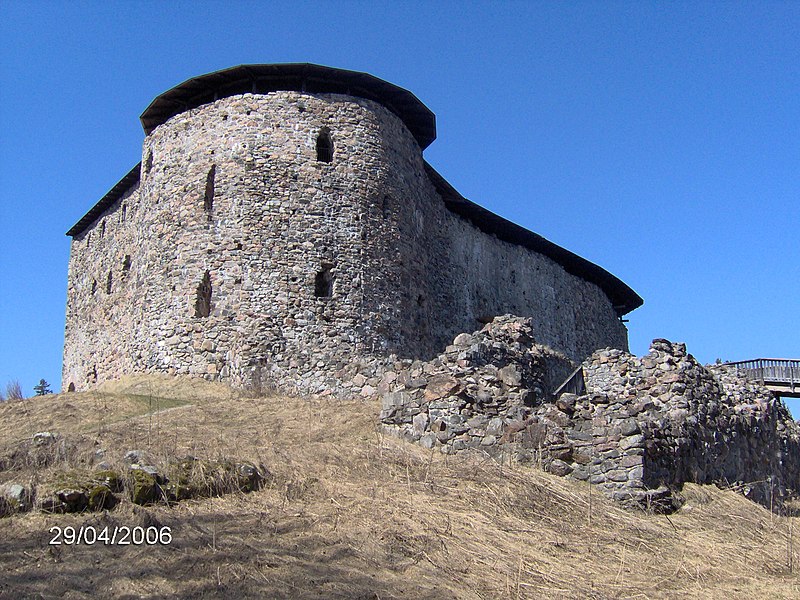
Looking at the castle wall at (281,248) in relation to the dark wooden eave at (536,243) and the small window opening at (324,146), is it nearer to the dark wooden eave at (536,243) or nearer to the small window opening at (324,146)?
the small window opening at (324,146)

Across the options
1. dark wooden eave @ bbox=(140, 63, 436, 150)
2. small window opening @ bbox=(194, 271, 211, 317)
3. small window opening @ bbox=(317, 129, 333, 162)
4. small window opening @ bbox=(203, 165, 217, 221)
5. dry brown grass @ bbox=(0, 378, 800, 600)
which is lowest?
dry brown grass @ bbox=(0, 378, 800, 600)

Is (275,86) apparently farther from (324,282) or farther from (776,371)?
(776,371)

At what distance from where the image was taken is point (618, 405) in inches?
414

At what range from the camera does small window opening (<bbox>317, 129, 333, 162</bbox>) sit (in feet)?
63.1

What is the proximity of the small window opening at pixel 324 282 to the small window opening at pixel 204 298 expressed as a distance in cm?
246

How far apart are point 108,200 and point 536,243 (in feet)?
48.3

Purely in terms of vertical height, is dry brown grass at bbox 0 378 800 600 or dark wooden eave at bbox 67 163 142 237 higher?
dark wooden eave at bbox 67 163 142 237

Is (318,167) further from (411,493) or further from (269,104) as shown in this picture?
(411,493)

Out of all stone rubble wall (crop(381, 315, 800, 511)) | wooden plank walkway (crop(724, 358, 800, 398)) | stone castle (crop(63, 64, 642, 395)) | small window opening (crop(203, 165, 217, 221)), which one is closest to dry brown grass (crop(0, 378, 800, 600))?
stone rubble wall (crop(381, 315, 800, 511))

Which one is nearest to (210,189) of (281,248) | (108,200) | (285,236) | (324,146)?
(285,236)

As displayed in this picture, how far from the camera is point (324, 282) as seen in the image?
18.2m

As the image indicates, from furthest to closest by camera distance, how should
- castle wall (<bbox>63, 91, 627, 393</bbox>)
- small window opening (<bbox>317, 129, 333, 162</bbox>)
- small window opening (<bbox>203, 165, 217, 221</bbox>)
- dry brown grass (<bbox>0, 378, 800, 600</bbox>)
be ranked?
small window opening (<bbox>317, 129, 333, 162</bbox>) → small window opening (<bbox>203, 165, 217, 221</bbox>) → castle wall (<bbox>63, 91, 627, 393</bbox>) → dry brown grass (<bbox>0, 378, 800, 600</bbox>)

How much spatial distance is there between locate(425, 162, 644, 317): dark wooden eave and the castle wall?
98.3 inches

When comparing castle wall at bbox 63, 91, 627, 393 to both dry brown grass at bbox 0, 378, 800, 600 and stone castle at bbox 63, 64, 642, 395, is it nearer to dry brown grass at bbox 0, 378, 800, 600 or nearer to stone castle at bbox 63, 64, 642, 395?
stone castle at bbox 63, 64, 642, 395
